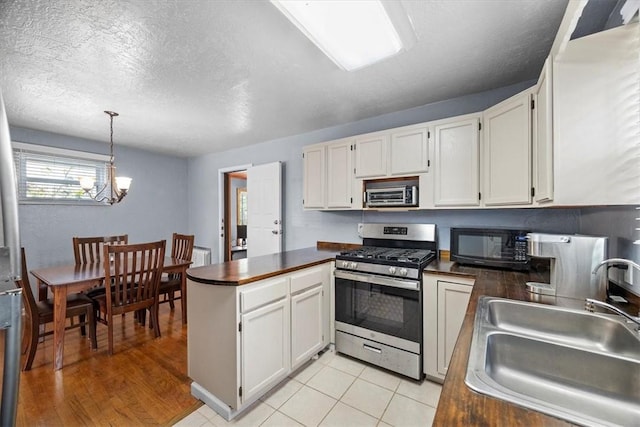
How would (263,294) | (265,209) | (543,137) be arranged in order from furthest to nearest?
(265,209), (263,294), (543,137)

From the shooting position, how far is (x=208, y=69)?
2.00 m

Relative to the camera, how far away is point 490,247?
207 cm

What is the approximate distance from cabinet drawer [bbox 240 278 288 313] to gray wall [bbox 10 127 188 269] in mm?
3562

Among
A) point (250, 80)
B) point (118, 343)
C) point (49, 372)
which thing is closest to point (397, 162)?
point (250, 80)

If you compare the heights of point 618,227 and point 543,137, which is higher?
point 543,137

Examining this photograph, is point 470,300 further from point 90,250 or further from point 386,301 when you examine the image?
point 90,250

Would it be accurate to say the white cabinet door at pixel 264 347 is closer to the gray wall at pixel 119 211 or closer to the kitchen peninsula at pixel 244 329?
the kitchen peninsula at pixel 244 329

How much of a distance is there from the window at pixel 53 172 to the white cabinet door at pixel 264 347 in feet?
11.9

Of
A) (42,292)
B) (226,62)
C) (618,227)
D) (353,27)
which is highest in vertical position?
(226,62)

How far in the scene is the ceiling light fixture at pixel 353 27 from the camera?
122 centimetres

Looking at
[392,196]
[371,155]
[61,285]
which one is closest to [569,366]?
[392,196]

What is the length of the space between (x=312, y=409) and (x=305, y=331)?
54 centimetres

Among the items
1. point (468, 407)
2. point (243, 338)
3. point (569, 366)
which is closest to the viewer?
point (468, 407)

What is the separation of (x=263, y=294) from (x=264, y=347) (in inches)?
14.7
